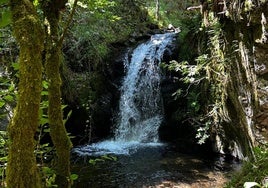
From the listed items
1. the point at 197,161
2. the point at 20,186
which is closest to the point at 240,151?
the point at 197,161

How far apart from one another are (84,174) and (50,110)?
527 cm

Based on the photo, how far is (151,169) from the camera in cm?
728

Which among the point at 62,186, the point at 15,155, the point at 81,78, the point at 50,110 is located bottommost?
the point at 62,186

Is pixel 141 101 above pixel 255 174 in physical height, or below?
above

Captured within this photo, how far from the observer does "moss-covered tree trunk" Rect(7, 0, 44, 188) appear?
1.37 meters

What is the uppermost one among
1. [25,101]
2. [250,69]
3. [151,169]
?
[250,69]

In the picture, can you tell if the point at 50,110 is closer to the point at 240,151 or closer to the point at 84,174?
the point at 84,174

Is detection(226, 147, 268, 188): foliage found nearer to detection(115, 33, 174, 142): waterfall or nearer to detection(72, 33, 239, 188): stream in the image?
detection(72, 33, 239, 188): stream

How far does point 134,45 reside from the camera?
1229 centimetres

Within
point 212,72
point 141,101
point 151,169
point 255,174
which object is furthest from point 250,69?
point 141,101

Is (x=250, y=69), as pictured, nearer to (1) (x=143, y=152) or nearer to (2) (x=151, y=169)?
(2) (x=151, y=169)

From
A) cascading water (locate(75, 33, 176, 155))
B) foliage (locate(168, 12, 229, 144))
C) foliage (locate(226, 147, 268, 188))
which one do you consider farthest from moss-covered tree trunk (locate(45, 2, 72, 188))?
cascading water (locate(75, 33, 176, 155))

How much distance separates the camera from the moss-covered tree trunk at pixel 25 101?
1365 mm

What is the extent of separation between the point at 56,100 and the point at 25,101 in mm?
588
